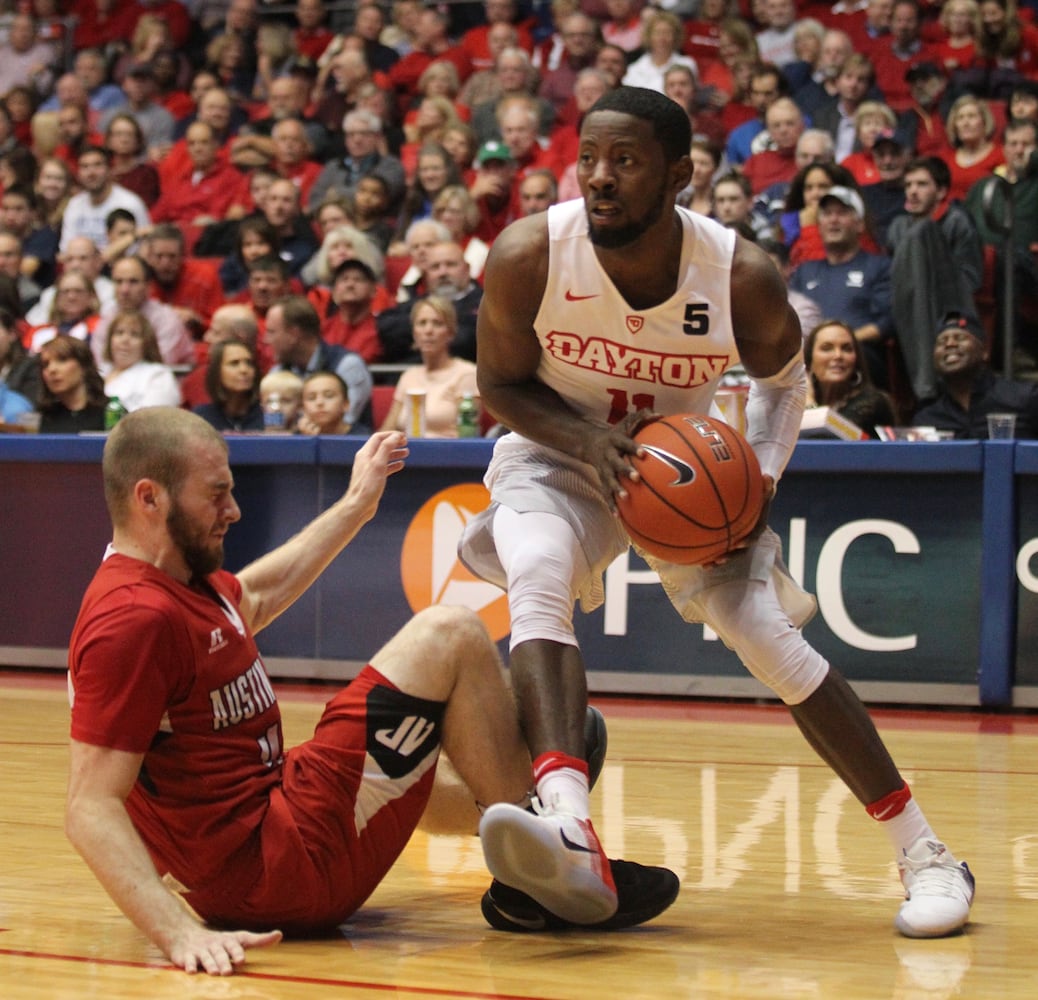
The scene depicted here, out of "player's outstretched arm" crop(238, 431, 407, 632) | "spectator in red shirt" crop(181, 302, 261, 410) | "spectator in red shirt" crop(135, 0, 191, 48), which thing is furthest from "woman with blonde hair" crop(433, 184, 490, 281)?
"player's outstretched arm" crop(238, 431, 407, 632)

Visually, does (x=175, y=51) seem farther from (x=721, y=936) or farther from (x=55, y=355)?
(x=721, y=936)

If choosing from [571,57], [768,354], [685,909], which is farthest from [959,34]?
[685,909]

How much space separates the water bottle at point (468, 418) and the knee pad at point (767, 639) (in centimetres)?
465

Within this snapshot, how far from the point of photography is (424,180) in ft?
37.2

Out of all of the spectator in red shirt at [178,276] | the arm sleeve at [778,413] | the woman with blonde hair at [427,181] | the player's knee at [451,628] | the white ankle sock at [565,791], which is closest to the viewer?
the white ankle sock at [565,791]

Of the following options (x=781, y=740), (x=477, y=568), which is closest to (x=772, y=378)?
(x=477, y=568)

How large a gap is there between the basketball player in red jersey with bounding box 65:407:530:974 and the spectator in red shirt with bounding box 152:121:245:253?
9605 mm

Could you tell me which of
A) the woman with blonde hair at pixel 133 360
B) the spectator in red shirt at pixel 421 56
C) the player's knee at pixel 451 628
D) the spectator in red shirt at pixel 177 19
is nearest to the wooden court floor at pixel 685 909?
the player's knee at pixel 451 628

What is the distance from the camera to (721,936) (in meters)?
3.66

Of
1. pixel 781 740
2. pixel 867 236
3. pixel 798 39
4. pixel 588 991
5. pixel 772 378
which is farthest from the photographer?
pixel 798 39

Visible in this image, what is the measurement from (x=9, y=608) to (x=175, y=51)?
8009 mm

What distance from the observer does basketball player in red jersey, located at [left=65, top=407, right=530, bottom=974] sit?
319 cm

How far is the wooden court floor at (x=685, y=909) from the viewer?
127 inches

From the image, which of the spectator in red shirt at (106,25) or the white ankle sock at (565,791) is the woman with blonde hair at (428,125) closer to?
the spectator in red shirt at (106,25)
